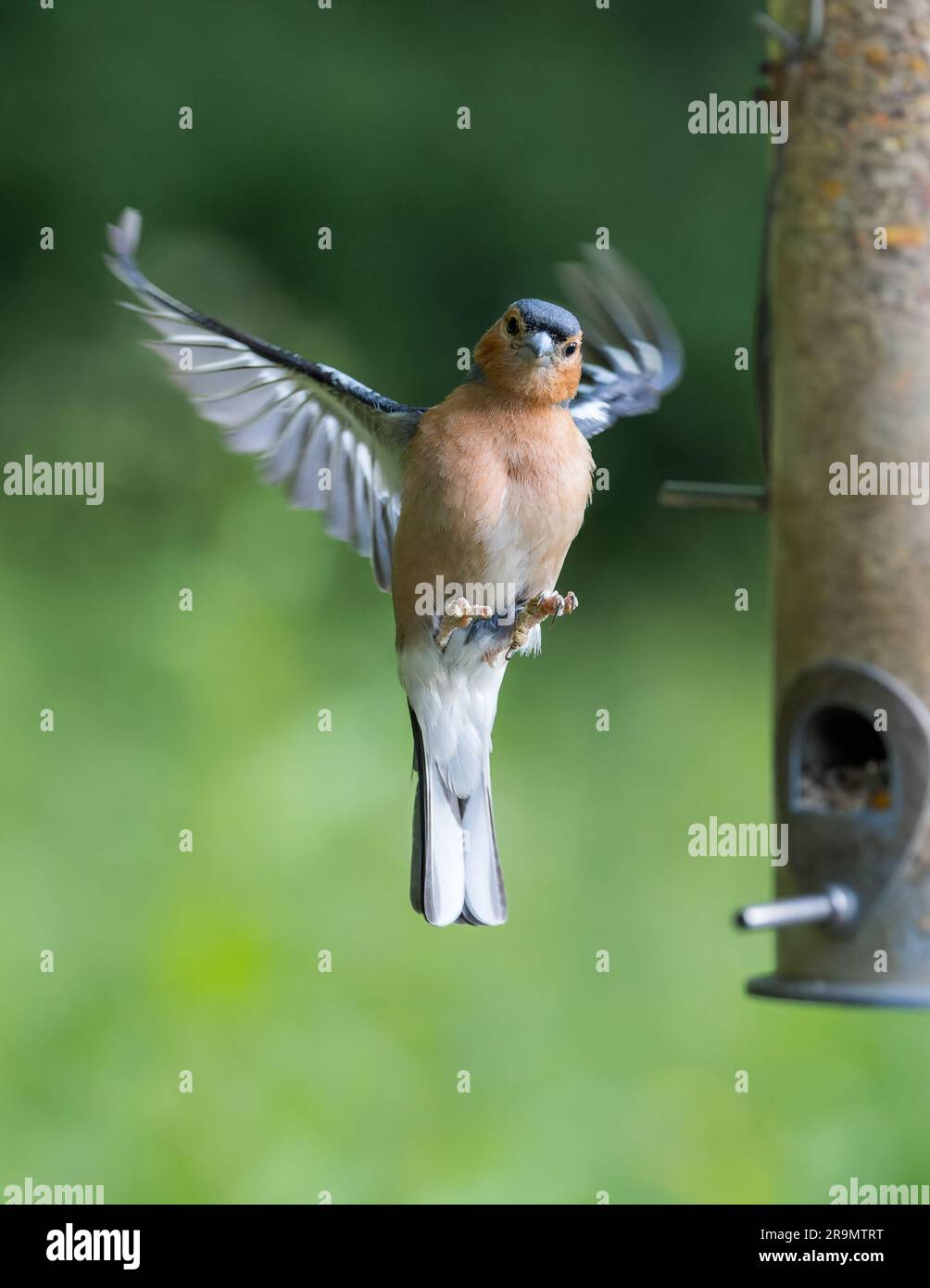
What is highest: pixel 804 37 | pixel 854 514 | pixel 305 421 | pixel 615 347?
pixel 804 37

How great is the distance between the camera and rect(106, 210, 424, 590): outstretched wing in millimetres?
4312

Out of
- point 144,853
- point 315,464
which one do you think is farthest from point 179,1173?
point 315,464

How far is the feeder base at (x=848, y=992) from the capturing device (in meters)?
3.67

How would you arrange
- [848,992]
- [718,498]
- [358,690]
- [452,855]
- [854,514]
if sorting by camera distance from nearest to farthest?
[848,992] < [854,514] < [718,498] < [452,855] < [358,690]

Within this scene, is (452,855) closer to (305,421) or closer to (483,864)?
(483,864)

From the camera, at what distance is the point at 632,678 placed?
7.54 m

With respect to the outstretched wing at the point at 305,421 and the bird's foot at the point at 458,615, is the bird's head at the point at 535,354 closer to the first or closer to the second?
the outstretched wing at the point at 305,421

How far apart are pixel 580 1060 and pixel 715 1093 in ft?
1.53

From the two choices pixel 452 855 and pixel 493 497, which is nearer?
pixel 493 497

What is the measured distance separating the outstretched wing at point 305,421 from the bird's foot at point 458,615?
542 mm

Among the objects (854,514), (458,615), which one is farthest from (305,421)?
(854,514)

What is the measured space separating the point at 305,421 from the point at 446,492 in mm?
530

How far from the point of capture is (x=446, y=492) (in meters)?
4.30

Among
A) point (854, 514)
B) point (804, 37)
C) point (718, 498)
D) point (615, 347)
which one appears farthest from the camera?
point (615, 347)
